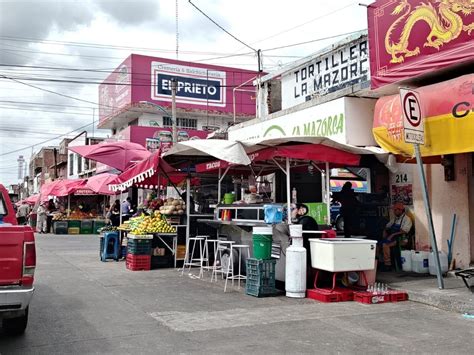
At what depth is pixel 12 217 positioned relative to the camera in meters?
7.51

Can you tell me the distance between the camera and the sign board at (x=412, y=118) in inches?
328

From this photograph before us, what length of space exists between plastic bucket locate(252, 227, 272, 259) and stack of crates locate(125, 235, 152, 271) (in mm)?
4221

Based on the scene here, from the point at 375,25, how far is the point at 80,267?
31.0 ft

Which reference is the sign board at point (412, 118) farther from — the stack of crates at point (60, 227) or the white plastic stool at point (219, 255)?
the stack of crates at point (60, 227)

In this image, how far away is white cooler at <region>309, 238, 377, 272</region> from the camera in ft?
26.7

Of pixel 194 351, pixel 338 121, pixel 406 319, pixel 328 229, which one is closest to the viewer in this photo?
pixel 194 351

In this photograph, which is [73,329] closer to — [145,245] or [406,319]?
[406,319]

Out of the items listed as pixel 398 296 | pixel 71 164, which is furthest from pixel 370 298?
pixel 71 164

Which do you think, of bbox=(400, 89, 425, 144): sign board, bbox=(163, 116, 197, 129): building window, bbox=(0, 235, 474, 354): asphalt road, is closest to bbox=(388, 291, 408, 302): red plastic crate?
bbox=(0, 235, 474, 354): asphalt road

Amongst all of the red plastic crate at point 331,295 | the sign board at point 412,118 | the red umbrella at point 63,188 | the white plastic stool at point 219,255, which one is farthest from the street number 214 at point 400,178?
the red umbrella at point 63,188

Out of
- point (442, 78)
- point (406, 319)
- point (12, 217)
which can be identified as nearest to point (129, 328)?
point (12, 217)

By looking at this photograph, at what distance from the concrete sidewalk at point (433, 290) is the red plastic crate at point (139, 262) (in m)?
5.48

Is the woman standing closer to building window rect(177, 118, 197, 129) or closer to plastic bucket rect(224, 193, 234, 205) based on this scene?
plastic bucket rect(224, 193, 234, 205)

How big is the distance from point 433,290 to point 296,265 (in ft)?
8.01
